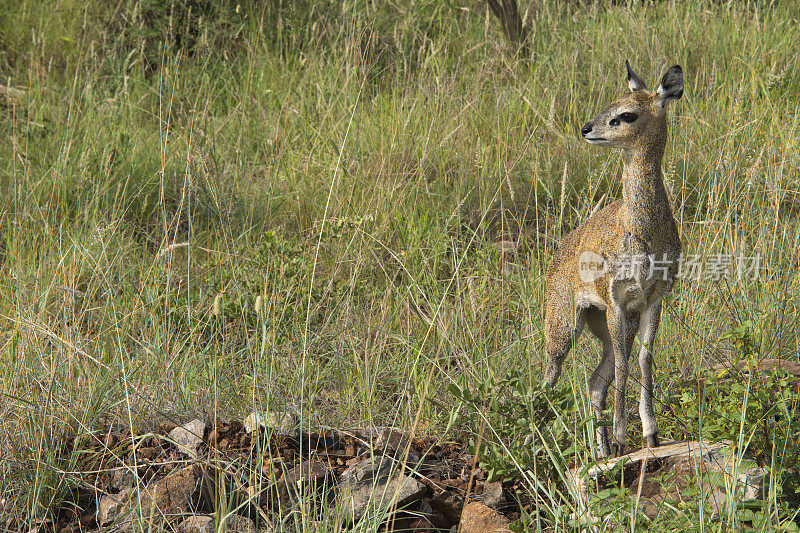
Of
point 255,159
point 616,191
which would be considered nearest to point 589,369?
point 616,191

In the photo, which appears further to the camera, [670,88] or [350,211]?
[350,211]

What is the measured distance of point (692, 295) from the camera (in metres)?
4.31

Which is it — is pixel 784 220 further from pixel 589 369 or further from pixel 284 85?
pixel 284 85

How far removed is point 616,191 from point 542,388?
8.31 feet

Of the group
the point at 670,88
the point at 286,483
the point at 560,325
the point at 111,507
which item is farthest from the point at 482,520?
the point at 670,88

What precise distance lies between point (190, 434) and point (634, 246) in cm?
174

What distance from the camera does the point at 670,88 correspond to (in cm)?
294

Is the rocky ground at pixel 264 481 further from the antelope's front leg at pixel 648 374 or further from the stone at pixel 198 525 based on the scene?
the antelope's front leg at pixel 648 374

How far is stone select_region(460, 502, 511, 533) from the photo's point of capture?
2.89 m

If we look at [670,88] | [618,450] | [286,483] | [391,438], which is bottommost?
[391,438]

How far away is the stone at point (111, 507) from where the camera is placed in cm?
294

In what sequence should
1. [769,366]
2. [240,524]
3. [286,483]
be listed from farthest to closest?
1. [769,366]
2. [240,524]
3. [286,483]

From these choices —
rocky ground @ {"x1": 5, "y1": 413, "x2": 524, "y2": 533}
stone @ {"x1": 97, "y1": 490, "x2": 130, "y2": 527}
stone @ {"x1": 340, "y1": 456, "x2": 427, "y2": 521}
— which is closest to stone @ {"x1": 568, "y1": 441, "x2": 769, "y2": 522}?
rocky ground @ {"x1": 5, "y1": 413, "x2": 524, "y2": 533}

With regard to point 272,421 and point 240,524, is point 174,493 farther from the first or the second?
point 272,421
